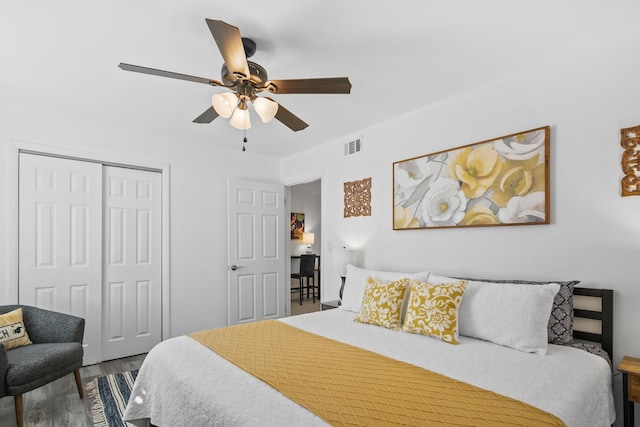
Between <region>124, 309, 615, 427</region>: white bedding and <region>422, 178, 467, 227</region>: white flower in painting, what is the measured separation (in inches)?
40.8

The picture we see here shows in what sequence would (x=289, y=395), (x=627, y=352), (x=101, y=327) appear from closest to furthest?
(x=289, y=395) → (x=627, y=352) → (x=101, y=327)

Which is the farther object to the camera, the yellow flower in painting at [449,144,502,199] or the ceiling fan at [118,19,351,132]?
the yellow flower in painting at [449,144,502,199]

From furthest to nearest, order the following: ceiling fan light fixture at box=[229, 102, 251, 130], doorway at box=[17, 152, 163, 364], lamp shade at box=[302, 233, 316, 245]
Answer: lamp shade at box=[302, 233, 316, 245]
doorway at box=[17, 152, 163, 364]
ceiling fan light fixture at box=[229, 102, 251, 130]

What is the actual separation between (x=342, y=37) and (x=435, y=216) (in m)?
1.63

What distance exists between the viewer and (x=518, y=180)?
2461 mm

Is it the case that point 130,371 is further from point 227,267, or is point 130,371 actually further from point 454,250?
point 454,250

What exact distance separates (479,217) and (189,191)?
10.1 ft

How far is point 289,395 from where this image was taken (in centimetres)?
144

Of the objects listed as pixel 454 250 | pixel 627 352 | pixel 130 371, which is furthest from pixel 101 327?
pixel 627 352

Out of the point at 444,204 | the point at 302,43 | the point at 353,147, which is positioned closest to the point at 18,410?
the point at 302,43

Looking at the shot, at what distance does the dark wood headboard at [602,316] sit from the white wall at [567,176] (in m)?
0.05

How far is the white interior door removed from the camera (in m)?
4.34

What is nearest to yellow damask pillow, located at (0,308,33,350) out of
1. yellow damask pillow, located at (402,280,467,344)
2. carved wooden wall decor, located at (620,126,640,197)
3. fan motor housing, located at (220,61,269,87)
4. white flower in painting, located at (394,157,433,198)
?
fan motor housing, located at (220,61,269,87)

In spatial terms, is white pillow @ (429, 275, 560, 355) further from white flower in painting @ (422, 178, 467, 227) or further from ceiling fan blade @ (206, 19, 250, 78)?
ceiling fan blade @ (206, 19, 250, 78)
